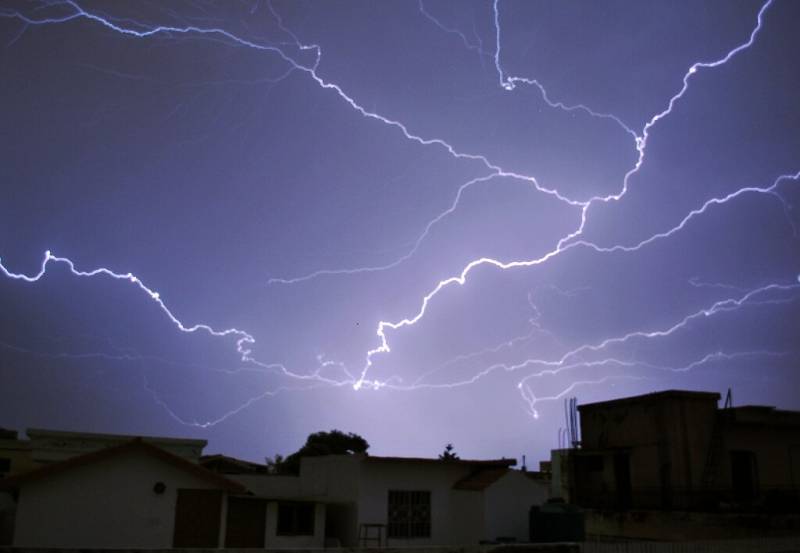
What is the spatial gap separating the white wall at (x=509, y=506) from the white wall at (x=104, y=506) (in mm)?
8883

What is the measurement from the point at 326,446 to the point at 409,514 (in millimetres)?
28298

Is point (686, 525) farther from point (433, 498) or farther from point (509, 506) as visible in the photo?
point (433, 498)

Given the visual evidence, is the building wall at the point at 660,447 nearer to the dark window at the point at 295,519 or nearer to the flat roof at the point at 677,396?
the flat roof at the point at 677,396

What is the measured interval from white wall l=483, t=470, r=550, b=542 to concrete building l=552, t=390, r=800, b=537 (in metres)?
6.92

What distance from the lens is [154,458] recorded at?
18469 mm

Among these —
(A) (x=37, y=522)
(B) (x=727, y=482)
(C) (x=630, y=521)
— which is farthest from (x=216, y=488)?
(B) (x=727, y=482)

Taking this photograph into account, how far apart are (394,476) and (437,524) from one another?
213cm

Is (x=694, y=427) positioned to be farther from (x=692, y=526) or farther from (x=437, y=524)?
(x=437, y=524)

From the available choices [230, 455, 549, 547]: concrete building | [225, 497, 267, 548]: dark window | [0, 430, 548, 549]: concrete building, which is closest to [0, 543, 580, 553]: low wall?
[0, 430, 548, 549]: concrete building

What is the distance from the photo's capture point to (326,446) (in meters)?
48.8

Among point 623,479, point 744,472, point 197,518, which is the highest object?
point 744,472

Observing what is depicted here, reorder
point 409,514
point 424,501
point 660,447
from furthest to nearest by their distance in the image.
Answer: point 660,447
point 424,501
point 409,514

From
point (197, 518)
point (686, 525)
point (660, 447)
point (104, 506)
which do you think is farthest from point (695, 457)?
point (104, 506)

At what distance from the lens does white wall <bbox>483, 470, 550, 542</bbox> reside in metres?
20.7
